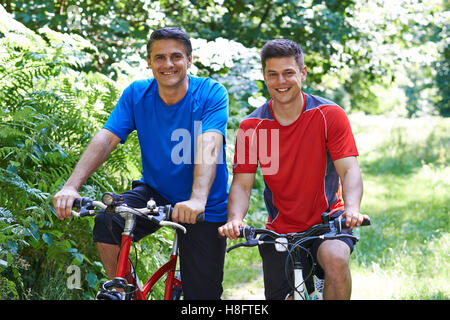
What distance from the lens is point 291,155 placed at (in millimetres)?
3697

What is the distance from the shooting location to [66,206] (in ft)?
10.6

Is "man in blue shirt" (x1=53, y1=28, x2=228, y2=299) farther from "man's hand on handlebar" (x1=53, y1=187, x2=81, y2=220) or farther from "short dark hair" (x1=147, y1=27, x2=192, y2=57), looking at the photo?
"man's hand on handlebar" (x1=53, y1=187, x2=81, y2=220)

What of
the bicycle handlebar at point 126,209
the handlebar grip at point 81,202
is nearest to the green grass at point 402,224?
the bicycle handlebar at point 126,209

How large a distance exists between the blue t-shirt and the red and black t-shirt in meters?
0.24

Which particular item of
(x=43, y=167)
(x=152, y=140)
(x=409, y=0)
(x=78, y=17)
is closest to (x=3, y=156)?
(x=43, y=167)

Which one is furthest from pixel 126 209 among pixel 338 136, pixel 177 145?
pixel 338 136

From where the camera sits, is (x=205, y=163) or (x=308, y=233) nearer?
(x=308, y=233)

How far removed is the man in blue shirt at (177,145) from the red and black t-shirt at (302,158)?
0.25m

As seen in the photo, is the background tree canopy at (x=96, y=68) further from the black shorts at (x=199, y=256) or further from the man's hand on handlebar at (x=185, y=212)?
the man's hand on handlebar at (x=185, y=212)

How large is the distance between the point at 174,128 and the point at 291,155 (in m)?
0.75

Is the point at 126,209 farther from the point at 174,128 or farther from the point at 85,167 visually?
the point at 174,128

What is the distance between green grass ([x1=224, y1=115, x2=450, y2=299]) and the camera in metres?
6.25

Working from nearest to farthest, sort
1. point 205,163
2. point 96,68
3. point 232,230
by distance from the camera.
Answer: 1. point 232,230
2. point 205,163
3. point 96,68

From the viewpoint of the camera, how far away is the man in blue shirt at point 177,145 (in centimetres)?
371
